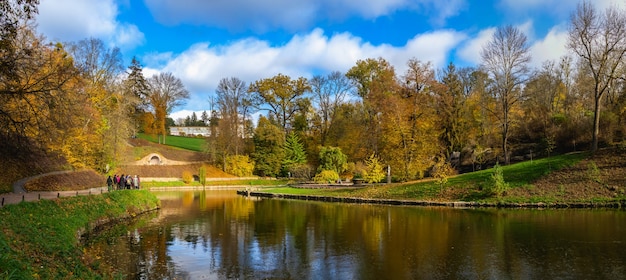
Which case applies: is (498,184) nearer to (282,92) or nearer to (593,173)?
(593,173)

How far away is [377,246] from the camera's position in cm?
1675

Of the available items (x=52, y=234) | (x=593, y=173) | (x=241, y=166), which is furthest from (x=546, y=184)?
(x=241, y=166)

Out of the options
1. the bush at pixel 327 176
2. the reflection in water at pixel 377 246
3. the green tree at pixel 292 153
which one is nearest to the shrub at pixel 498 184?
the reflection in water at pixel 377 246

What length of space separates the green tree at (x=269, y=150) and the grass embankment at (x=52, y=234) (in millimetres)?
39415

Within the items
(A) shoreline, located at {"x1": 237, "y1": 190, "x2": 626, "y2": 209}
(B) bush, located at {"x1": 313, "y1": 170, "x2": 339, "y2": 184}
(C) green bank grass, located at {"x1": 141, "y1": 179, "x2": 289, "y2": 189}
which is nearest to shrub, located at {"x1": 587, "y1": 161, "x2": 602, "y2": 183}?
(A) shoreline, located at {"x1": 237, "y1": 190, "x2": 626, "y2": 209}

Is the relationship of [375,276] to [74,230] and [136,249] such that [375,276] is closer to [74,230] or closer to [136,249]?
[136,249]

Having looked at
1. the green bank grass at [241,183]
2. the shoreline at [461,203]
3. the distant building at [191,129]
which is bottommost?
the shoreline at [461,203]

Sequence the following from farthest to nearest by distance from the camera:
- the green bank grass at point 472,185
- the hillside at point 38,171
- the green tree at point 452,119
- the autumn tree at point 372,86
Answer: the autumn tree at point 372,86 < the green tree at point 452,119 < the green bank grass at point 472,185 < the hillside at point 38,171

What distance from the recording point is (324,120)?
6869cm

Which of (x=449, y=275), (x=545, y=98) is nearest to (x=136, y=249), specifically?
(x=449, y=275)

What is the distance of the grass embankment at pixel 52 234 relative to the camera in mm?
9813

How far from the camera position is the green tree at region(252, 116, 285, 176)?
67.2 m

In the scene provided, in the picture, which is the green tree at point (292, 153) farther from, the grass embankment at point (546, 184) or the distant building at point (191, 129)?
the distant building at point (191, 129)

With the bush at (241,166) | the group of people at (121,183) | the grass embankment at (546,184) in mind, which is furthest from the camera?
the bush at (241,166)
